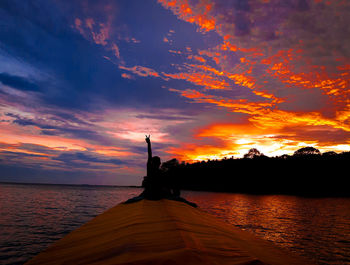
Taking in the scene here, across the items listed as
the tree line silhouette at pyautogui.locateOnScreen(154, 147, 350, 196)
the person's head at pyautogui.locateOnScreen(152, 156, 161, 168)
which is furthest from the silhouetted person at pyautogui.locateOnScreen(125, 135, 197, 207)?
the tree line silhouette at pyautogui.locateOnScreen(154, 147, 350, 196)

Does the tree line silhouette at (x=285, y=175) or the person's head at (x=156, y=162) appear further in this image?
the tree line silhouette at (x=285, y=175)

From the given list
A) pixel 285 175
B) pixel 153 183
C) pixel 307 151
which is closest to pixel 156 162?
pixel 153 183

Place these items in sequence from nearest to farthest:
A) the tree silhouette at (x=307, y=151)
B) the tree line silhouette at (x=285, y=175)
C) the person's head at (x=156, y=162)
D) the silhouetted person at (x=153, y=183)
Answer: the silhouetted person at (x=153, y=183)
the person's head at (x=156, y=162)
the tree line silhouette at (x=285, y=175)
the tree silhouette at (x=307, y=151)

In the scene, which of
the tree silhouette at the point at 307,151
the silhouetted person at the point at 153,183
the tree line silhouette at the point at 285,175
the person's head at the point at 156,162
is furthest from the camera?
the tree silhouette at the point at 307,151

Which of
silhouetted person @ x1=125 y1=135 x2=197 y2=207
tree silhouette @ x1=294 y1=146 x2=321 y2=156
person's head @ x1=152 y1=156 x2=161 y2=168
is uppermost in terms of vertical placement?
tree silhouette @ x1=294 y1=146 x2=321 y2=156

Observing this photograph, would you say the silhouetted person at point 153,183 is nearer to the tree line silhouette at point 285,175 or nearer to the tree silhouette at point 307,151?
the tree line silhouette at point 285,175

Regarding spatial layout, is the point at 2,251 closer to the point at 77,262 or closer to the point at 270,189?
the point at 77,262

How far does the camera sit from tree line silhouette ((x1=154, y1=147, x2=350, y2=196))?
3354 inches

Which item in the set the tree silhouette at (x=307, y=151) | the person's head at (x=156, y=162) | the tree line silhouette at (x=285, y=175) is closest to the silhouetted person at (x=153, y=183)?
the person's head at (x=156, y=162)

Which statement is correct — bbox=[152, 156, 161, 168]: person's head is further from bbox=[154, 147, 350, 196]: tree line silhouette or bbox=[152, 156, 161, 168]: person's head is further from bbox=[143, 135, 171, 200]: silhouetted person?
bbox=[154, 147, 350, 196]: tree line silhouette

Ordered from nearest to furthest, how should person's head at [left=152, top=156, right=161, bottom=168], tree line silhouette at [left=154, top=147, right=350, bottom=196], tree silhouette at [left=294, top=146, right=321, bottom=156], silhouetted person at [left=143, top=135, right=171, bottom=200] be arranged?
silhouetted person at [left=143, top=135, right=171, bottom=200] → person's head at [left=152, top=156, right=161, bottom=168] → tree line silhouette at [left=154, top=147, right=350, bottom=196] → tree silhouette at [left=294, top=146, right=321, bottom=156]

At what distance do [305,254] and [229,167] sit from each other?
117m

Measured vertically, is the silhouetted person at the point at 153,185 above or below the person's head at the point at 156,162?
below

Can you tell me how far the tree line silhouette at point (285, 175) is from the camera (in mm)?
85188
